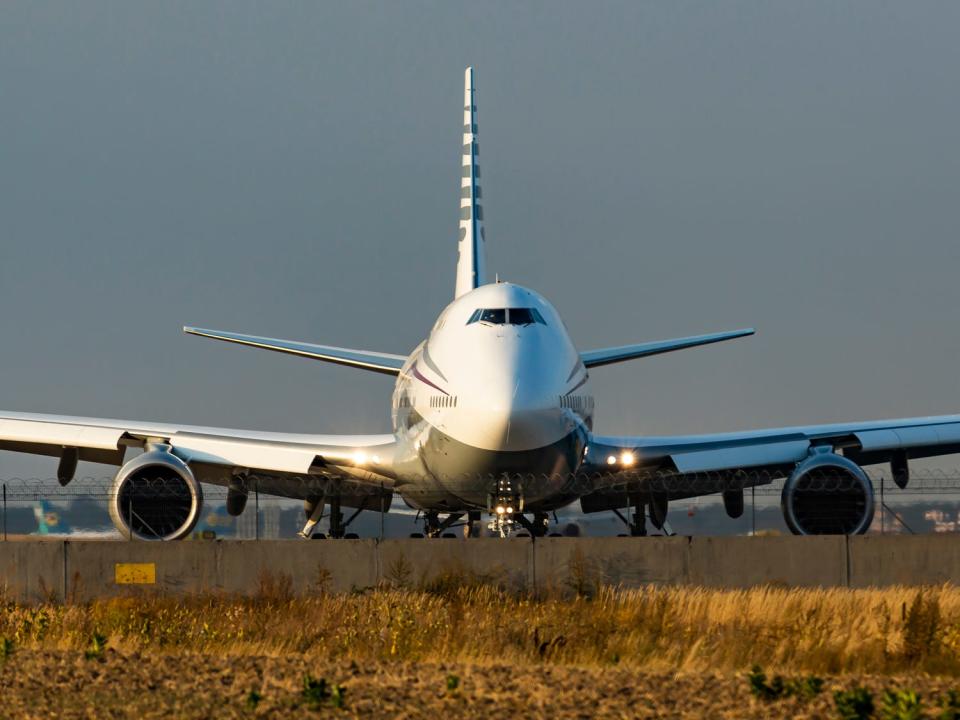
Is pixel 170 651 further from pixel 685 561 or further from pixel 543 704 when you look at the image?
pixel 685 561

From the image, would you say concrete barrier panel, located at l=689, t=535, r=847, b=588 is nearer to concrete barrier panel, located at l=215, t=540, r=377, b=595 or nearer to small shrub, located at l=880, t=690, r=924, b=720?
concrete barrier panel, located at l=215, t=540, r=377, b=595

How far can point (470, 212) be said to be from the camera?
48156 millimetres

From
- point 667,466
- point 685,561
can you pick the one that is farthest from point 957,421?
point 685,561

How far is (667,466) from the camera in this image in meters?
34.8

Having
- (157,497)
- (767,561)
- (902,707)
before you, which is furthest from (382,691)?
(157,497)

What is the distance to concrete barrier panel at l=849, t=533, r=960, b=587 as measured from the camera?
23984mm

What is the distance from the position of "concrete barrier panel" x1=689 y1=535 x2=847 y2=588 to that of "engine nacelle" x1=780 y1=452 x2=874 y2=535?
8.78m

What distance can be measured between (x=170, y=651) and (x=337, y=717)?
5.25m

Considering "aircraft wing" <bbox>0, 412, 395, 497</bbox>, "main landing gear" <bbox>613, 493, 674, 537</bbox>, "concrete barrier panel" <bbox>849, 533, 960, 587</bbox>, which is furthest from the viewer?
"main landing gear" <bbox>613, 493, 674, 537</bbox>

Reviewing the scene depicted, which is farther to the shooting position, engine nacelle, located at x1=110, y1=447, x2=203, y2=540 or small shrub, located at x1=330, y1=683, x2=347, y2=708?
engine nacelle, located at x1=110, y1=447, x2=203, y2=540

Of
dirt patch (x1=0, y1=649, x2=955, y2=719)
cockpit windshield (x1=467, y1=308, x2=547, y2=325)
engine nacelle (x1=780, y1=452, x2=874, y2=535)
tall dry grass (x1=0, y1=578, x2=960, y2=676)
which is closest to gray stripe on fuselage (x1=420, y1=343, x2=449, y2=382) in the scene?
cockpit windshield (x1=467, y1=308, x2=547, y2=325)

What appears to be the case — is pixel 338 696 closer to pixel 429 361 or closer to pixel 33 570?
pixel 33 570

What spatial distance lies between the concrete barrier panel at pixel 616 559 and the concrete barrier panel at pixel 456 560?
243 millimetres

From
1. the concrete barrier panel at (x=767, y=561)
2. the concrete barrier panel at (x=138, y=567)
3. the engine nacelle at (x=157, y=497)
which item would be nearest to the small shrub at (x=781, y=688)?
the concrete barrier panel at (x=767, y=561)
